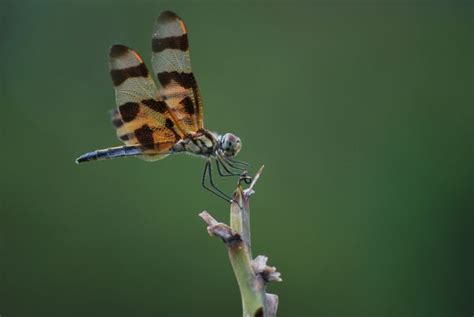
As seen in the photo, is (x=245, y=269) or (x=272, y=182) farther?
(x=272, y=182)

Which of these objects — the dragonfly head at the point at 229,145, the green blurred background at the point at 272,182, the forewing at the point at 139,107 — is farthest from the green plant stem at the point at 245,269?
the green blurred background at the point at 272,182

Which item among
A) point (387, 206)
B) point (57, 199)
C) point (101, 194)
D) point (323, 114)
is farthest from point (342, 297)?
point (57, 199)

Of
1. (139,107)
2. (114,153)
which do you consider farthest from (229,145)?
(114,153)

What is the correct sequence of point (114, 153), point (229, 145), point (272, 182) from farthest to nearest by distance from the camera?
point (272, 182) < point (114, 153) < point (229, 145)

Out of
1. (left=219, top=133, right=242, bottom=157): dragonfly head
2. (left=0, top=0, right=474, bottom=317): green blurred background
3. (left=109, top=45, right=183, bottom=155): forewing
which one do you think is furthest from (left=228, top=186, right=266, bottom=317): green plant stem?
(left=0, top=0, right=474, bottom=317): green blurred background

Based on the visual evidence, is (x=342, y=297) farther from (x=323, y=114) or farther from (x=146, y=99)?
(x=146, y=99)

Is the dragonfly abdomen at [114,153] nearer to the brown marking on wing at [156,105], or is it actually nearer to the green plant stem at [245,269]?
the brown marking on wing at [156,105]

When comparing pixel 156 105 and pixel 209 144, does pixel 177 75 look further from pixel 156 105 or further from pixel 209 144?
pixel 209 144

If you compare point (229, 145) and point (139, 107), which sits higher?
point (139, 107)
